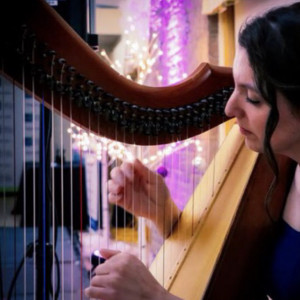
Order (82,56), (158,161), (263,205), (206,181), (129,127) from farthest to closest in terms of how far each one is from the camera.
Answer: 1. (158,161)
2. (206,181)
3. (263,205)
4. (129,127)
5. (82,56)

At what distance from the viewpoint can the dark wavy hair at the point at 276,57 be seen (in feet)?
2.63

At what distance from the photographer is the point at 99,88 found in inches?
33.0

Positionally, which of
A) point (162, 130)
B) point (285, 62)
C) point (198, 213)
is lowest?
point (198, 213)

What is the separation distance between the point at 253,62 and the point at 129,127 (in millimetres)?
281

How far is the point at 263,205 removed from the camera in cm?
108

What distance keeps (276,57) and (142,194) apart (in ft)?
1.65

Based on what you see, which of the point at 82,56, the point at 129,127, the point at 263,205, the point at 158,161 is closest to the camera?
the point at 82,56

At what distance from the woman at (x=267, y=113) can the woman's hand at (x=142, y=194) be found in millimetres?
280

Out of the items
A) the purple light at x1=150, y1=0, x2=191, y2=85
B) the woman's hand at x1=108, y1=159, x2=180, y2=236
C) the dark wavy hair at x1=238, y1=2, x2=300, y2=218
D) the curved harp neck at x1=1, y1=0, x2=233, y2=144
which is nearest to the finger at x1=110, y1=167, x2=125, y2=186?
the woman's hand at x1=108, y1=159, x2=180, y2=236

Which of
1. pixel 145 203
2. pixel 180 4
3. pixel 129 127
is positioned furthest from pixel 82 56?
pixel 180 4

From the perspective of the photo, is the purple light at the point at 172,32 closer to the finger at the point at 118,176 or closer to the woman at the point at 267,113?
the finger at the point at 118,176

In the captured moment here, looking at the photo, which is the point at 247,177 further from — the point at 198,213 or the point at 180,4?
the point at 180,4

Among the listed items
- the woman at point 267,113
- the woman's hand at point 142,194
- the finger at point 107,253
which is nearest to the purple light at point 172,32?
the woman's hand at point 142,194

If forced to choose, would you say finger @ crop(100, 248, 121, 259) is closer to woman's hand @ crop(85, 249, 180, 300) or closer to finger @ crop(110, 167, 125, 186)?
woman's hand @ crop(85, 249, 180, 300)
